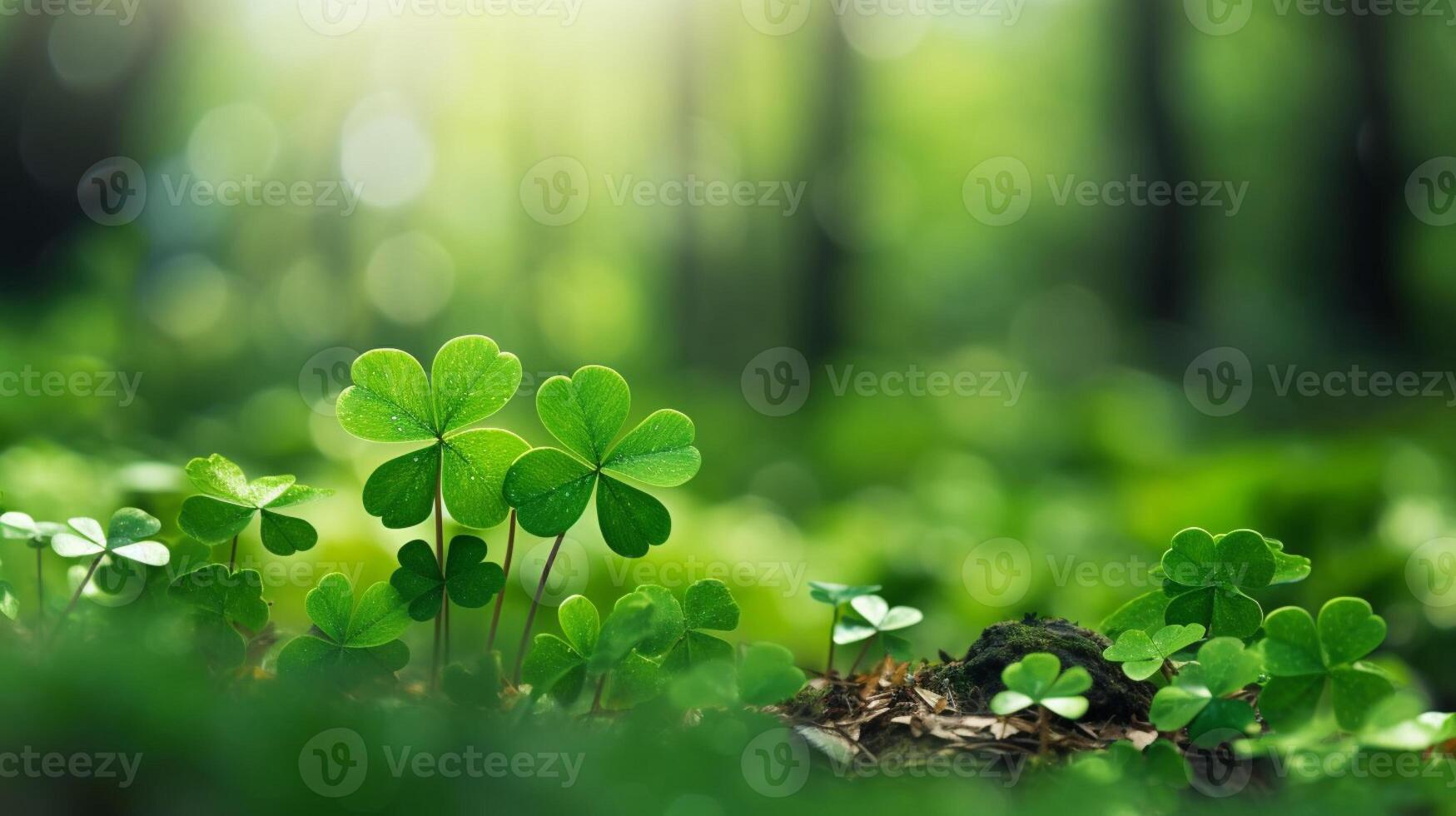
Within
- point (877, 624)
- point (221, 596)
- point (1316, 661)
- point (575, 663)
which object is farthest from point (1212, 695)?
point (221, 596)

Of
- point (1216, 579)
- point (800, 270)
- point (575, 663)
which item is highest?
point (800, 270)

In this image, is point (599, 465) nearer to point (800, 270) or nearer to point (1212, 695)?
point (1212, 695)

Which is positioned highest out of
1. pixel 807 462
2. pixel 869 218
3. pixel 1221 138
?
pixel 1221 138

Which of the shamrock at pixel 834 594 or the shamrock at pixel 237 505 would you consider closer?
the shamrock at pixel 237 505

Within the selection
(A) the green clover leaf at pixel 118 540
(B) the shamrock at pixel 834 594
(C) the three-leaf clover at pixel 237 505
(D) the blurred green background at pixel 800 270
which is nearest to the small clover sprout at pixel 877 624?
(B) the shamrock at pixel 834 594

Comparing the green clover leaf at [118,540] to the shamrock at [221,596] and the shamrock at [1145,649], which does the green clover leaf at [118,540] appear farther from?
the shamrock at [1145,649]

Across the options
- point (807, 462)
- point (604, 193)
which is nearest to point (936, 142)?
point (604, 193)

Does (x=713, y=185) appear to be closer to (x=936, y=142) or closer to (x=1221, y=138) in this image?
(x=936, y=142)
